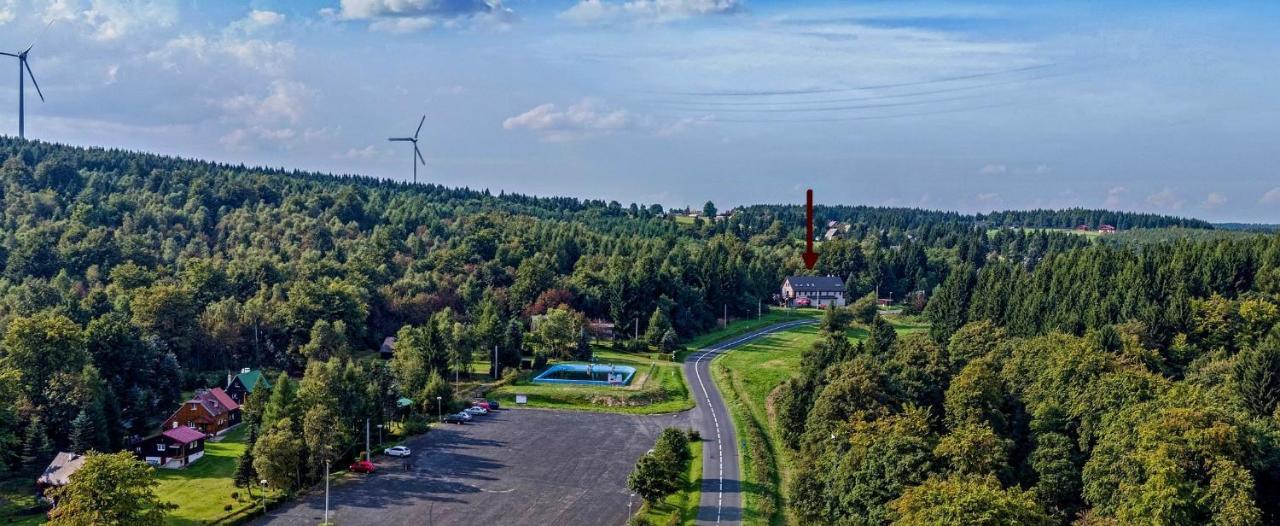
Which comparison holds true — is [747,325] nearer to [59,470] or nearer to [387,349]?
[387,349]

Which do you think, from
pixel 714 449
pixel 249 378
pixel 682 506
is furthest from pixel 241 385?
pixel 682 506

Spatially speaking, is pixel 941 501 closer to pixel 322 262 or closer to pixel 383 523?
pixel 383 523

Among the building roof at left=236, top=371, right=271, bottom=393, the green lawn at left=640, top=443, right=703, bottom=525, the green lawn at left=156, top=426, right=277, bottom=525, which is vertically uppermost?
the building roof at left=236, top=371, right=271, bottom=393

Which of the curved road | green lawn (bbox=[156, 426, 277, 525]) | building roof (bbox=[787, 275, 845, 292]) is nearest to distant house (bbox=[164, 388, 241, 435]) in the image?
green lawn (bbox=[156, 426, 277, 525])

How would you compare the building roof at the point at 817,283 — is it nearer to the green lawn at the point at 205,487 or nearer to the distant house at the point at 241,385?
the distant house at the point at 241,385

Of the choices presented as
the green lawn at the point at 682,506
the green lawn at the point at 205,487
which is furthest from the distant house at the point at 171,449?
the green lawn at the point at 682,506

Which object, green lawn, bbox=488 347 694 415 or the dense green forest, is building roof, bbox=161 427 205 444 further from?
green lawn, bbox=488 347 694 415
